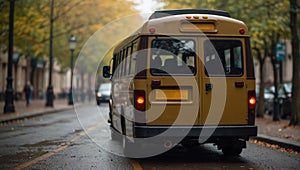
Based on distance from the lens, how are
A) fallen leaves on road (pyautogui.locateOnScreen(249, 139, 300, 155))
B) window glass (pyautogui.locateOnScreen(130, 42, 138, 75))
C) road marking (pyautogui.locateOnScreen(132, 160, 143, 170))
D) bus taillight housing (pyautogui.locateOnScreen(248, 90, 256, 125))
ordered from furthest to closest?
fallen leaves on road (pyautogui.locateOnScreen(249, 139, 300, 155)) < window glass (pyautogui.locateOnScreen(130, 42, 138, 75)) < bus taillight housing (pyautogui.locateOnScreen(248, 90, 256, 125)) < road marking (pyautogui.locateOnScreen(132, 160, 143, 170))

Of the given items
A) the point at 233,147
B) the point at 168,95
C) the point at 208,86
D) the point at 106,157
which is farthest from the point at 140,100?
the point at 233,147

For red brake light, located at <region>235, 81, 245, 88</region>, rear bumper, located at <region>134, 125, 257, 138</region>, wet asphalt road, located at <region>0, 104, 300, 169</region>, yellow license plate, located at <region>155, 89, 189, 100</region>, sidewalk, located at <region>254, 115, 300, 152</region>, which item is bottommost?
wet asphalt road, located at <region>0, 104, 300, 169</region>

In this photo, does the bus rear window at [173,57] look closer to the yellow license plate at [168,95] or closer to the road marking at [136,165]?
the yellow license plate at [168,95]

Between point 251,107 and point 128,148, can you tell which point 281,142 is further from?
point 128,148

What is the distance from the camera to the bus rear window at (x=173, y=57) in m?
10.4

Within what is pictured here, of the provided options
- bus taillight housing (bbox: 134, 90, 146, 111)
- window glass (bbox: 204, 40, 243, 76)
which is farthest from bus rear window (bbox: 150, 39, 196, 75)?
bus taillight housing (bbox: 134, 90, 146, 111)

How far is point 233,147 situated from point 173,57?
239cm

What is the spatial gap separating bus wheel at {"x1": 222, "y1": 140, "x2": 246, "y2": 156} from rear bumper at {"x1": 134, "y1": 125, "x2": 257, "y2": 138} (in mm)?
847

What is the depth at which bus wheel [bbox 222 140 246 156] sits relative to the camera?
1120 centimetres

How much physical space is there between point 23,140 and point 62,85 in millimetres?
61435

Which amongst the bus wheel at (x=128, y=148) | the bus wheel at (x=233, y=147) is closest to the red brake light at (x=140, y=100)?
the bus wheel at (x=128, y=148)

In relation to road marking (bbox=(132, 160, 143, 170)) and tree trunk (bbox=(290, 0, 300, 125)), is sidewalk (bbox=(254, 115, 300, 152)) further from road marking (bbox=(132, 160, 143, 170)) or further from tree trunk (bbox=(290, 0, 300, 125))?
road marking (bbox=(132, 160, 143, 170))

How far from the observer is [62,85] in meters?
75.8

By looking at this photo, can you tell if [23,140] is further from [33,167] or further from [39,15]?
[39,15]
